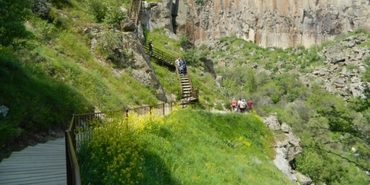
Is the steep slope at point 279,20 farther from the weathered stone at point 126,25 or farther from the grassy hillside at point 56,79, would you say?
the grassy hillside at point 56,79

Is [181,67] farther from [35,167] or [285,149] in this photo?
[35,167]

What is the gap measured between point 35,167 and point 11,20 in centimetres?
459

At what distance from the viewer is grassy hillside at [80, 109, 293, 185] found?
621cm

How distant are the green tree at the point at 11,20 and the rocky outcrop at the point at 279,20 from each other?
68.2m

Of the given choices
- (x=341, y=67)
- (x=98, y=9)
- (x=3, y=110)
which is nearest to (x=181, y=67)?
(x=98, y=9)

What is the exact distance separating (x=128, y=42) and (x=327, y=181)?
87.2 ft

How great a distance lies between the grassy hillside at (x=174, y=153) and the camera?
6211 millimetres

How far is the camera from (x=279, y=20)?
8212 cm

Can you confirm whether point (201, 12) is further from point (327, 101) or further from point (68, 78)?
point (68, 78)

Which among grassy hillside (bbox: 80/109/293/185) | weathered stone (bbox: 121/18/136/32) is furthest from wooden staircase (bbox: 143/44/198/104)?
weathered stone (bbox: 121/18/136/32)

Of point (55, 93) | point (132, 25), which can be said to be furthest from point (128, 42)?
point (55, 93)

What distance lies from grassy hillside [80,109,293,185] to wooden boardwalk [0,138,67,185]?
20.6 inches

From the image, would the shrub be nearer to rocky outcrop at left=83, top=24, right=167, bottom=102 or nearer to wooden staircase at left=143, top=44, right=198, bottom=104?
rocky outcrop at left=83, top=24, right=167, bottom=102

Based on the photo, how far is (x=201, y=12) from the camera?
8206 centimetres
